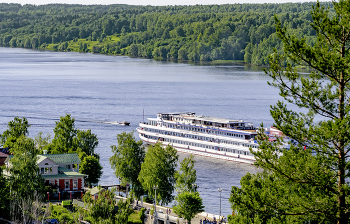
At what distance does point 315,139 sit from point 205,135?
69.2 metres

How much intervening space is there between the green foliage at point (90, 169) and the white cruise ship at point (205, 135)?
26820 millimetres

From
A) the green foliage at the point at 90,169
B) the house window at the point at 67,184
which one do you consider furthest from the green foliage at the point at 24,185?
the green foliage at the point at 90,169

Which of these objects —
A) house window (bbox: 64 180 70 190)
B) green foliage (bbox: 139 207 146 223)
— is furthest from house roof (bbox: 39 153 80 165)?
green foliage (bbox: 139 207 146 223)

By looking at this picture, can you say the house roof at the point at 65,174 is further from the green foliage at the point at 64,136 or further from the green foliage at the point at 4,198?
the green foliage at the point at 64,136

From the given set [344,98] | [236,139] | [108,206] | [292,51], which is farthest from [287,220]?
[236,139]

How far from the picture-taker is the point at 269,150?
79.8 ft

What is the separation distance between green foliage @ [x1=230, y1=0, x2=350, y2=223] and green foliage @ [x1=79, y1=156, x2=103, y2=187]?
3901 cm

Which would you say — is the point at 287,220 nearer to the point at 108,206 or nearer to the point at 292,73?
the point at 292,73

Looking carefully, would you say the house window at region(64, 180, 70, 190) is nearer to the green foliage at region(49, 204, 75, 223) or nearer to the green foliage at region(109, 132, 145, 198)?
the green foliage at region(49, 204, 75, 223)

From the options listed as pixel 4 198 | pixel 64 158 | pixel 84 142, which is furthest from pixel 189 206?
pixel 84 142

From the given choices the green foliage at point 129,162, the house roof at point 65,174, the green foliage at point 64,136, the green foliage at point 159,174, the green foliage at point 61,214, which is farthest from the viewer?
the green foliage at point 64,136

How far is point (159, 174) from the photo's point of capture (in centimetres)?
5641

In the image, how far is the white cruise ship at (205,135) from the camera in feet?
287

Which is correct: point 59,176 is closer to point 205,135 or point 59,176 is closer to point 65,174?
point 65,174
